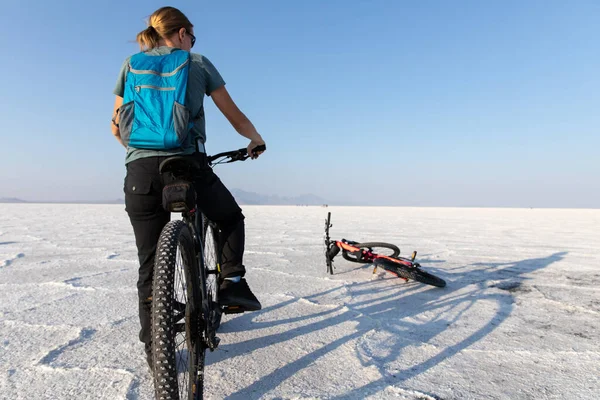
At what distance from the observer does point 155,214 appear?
1713mm

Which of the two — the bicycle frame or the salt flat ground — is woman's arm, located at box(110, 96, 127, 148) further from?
the bicycle frame

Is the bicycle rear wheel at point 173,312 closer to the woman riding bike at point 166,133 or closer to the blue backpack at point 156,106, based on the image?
the woman riding bike at point 166,133

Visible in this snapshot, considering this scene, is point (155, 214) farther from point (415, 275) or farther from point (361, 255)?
point (361, 255)

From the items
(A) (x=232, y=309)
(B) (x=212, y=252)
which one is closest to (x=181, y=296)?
(A) (x=232, y=309)

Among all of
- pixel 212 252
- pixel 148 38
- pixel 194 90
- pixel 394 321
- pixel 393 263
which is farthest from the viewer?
pixel 393 263

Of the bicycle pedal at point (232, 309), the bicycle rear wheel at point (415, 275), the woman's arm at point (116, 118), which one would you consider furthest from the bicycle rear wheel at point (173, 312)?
the bicycle rear wheel at point (415, 275)

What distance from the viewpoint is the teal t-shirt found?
5.36ft

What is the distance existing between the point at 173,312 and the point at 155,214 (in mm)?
621

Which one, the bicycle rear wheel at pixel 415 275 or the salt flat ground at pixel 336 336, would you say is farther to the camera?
the bicycle rear wheel at pixel 415 275

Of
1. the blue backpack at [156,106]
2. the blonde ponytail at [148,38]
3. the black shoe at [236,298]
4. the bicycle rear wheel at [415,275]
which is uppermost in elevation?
the blonde ponytail at [148,38]

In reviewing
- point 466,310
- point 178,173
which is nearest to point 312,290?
point 466,310

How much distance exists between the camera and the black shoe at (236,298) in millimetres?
1882

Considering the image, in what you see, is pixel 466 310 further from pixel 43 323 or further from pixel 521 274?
pixel 43 323

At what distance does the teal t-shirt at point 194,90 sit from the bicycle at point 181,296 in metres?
0.18
